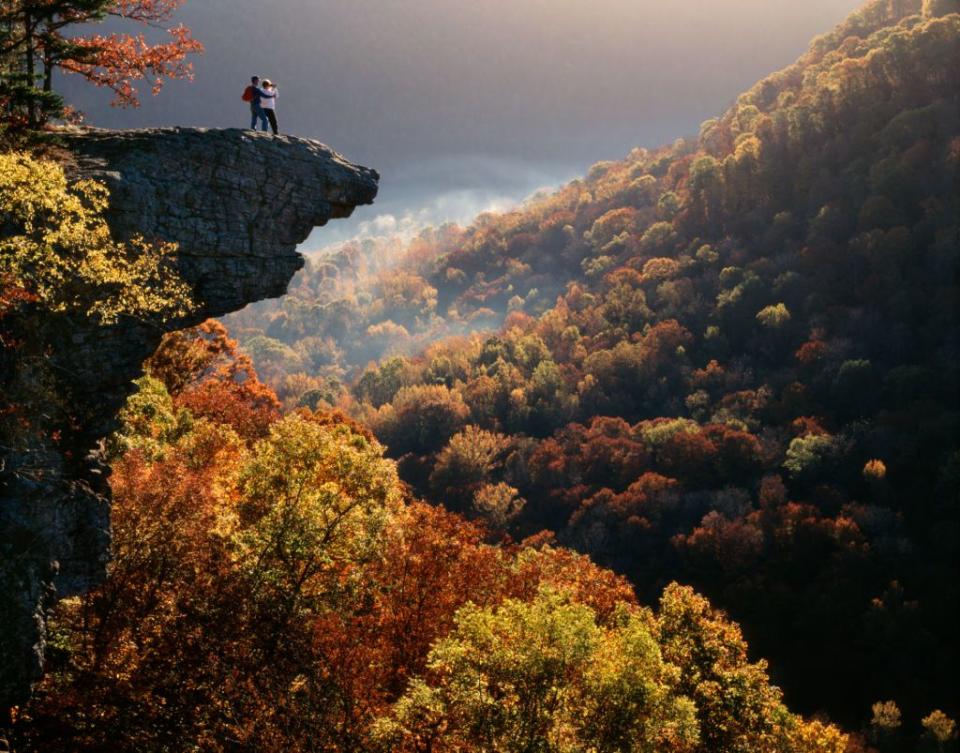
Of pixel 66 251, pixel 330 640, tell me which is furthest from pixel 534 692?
pixel 66 251

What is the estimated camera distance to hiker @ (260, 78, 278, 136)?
1105 inches

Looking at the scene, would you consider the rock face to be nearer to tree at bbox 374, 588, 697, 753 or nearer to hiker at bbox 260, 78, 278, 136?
hiker at bbox 260, 78, 278, 136

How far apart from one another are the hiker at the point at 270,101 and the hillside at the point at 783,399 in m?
73.1

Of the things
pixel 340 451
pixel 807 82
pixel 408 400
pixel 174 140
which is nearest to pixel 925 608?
pixel 340 451

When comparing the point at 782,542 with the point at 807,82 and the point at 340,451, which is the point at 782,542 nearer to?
the point at 340,451

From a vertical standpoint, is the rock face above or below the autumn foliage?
above

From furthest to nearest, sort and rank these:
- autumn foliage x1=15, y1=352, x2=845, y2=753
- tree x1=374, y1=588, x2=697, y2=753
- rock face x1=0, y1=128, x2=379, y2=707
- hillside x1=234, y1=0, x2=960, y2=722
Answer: hillside x1=234, y1=0, x2=960, y2=722, rock face x1=0, y1=128, x2=379, y2=707, autumn foliage x1=15, y1=352, x2=845, y2=753, tree x1=374, y1=588, x2=697, y2=753

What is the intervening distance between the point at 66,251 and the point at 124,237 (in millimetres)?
2792

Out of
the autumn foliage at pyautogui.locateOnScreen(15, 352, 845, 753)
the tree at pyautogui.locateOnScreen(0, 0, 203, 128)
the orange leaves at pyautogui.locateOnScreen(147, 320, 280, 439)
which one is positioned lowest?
the autumn foliage at pyautogui.locateOnScreen(15, 352, 845, 753)

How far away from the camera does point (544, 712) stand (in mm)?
17297

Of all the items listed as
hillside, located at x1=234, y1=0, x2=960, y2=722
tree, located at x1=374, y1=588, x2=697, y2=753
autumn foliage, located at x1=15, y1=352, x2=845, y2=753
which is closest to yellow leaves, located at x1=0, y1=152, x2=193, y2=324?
autumn foliage, located at x1=15, y1=352, x2=845, y2=753

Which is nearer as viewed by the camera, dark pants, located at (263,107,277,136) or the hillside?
dark pants, located at (263,107,277,136)

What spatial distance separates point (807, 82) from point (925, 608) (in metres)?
152

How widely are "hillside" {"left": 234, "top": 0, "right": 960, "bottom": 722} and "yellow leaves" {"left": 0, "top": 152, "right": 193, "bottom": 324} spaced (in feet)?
246
